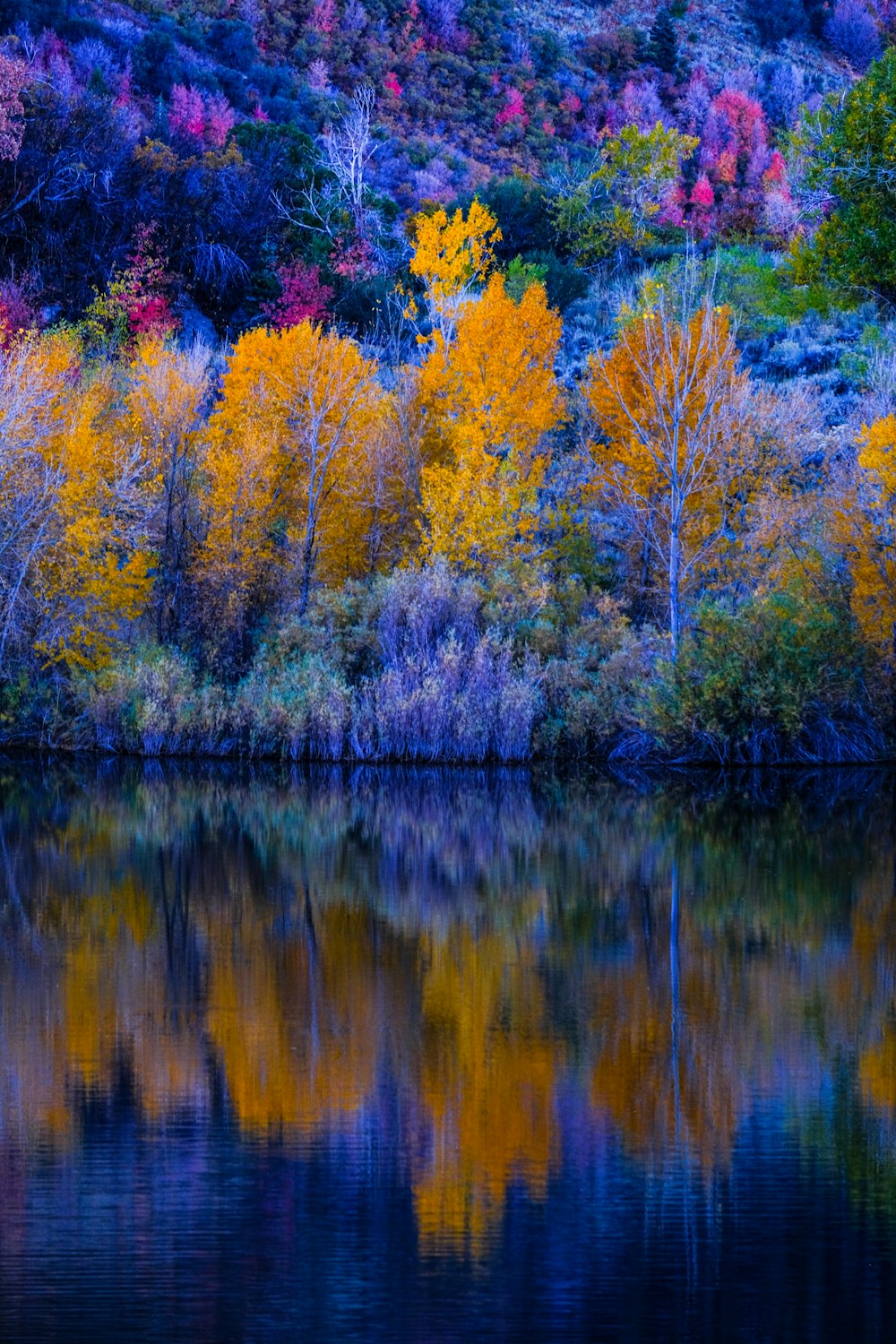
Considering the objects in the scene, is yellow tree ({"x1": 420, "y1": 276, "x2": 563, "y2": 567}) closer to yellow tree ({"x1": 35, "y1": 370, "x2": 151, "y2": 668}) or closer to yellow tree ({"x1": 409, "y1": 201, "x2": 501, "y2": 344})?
yellow tree ({"x1": 409, "y1": 201, "x2": 501, "y2": 344})

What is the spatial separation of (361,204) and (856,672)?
105 feet

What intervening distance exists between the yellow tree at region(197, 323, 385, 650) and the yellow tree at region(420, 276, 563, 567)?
1444mm

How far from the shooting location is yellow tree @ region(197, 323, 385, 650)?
89.4 feet

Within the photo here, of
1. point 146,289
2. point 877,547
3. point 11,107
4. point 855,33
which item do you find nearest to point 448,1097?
point 877,547

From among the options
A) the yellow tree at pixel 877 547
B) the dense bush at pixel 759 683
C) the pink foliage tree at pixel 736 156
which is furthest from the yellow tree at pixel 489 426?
the pink foliage tree at pixel 736 156

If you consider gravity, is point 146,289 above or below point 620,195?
below

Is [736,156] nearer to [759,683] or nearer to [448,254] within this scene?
[448,254]

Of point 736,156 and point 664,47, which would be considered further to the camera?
point 664,47

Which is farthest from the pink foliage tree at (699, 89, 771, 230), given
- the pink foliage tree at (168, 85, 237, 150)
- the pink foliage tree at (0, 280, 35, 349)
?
the pink foliage tree at (0, 280, 35, 349)

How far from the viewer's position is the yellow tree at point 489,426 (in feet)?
87.5

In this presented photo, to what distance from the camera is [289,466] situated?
2850 centimetres

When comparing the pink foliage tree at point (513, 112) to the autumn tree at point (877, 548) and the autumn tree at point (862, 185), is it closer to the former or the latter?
the autumn tree at point (877, 548)

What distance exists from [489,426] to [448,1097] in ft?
70.8

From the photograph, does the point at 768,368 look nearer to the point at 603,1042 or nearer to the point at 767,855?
the point at 767,855
